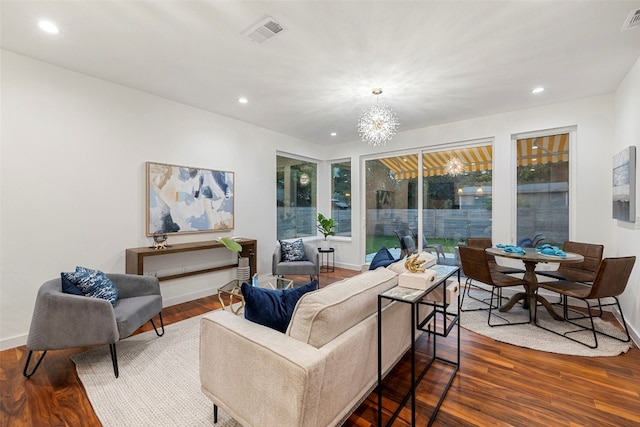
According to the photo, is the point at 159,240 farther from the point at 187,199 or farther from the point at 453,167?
the point at 453,167

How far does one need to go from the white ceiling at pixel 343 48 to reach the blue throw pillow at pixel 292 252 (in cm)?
232

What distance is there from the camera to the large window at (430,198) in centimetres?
474

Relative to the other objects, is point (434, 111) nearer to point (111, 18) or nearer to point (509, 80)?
point (509, 80)

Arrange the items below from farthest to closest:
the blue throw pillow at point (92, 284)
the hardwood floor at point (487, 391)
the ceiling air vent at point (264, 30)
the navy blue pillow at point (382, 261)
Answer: the navy blue pillow at point (382, 261) < the blue throw pillow at point (92, 284) < the ceiling air vent at point (264, 30) < the hardwood floor at point (487, 391)

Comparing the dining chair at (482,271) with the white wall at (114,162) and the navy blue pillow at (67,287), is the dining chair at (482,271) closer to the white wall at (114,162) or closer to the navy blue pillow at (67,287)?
the white wall at (114,162)

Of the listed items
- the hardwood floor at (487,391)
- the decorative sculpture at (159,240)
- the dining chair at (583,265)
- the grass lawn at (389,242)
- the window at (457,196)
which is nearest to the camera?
the hardwood floor at (487,391)

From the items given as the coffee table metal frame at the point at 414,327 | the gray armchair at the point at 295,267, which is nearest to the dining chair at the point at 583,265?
the coffee table metal frame at the point at 414,327

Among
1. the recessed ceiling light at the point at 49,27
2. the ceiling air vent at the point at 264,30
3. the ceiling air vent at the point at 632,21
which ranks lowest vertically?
the ceiling air vent at the point at 264,30

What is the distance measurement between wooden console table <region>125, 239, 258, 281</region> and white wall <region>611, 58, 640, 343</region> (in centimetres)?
465

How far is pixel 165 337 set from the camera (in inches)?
114

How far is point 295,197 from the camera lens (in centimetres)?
612

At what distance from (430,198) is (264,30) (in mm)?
4069

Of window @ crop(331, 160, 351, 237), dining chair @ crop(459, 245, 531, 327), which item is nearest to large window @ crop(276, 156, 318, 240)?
window @ crop(331, 160, 351, 237)

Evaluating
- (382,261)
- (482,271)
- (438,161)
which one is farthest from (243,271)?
(438,161)
